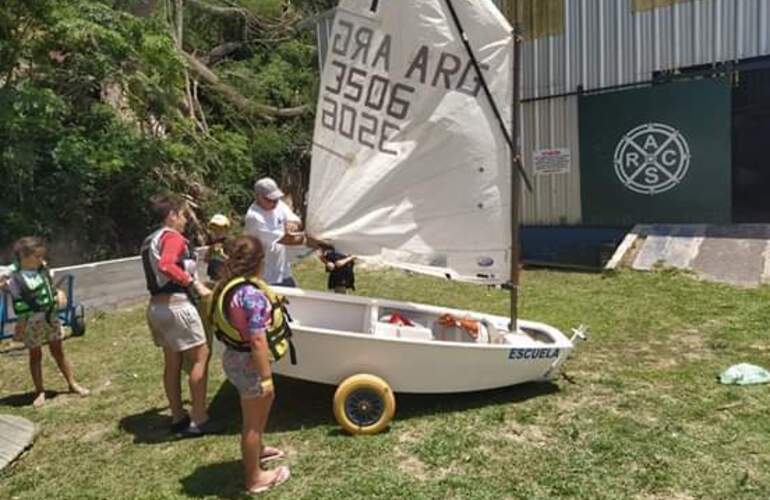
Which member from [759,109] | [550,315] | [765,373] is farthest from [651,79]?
[765,373]

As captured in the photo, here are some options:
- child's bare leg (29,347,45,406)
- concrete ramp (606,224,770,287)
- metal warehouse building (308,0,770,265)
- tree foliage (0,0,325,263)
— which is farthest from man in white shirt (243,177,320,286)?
metal warehouse building (308,0,770,265)

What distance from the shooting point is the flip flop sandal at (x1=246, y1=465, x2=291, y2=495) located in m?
3.77

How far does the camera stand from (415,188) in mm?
5145

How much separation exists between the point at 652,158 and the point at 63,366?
9.39 meters

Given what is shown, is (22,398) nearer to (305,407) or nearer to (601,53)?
(305,407)

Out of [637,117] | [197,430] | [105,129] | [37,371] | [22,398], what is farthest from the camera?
[637,117]

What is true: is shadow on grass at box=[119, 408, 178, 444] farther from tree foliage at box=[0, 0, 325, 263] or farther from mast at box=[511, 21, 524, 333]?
tree foliage at box=[0, 0, 325, 263]

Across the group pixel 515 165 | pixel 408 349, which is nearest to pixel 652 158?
pixel 515 165

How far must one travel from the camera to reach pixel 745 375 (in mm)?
5320

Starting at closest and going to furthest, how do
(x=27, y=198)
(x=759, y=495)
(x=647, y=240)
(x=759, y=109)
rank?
(x=759, y=495), (x=27, y=198), (x=647, y=240), (x=759, y=109)

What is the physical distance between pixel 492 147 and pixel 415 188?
24.5 inches

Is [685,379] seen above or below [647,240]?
below

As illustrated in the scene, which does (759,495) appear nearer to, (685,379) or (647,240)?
(685,379)

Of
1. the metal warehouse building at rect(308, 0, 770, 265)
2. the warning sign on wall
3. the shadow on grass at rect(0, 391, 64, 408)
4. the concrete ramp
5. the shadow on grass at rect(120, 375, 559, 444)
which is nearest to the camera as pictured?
the shadow on grass at rect(120, 375, 559, 444)
